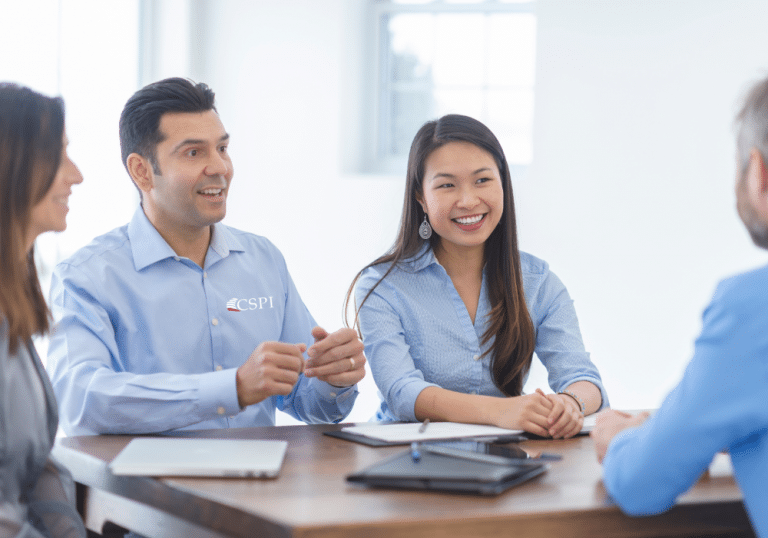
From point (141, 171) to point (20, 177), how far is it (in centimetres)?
82

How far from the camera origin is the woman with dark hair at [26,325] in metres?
1.14

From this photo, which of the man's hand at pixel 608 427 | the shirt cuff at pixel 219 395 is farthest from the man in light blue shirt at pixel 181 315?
the man's hand at pixel 608 427

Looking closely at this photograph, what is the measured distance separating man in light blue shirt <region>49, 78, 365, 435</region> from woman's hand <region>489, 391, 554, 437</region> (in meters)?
0.33

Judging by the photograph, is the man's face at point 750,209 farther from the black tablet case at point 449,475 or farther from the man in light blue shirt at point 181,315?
the man in light blue shirt at point 181,315

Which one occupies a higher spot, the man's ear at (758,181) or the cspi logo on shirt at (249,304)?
the man's ear at (758,181)

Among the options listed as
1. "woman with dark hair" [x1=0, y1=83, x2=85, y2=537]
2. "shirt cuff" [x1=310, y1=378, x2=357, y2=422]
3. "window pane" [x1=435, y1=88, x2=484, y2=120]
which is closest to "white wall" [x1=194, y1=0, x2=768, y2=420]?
"window pane" [x1=435, y1=88, x2=484, y2=120]

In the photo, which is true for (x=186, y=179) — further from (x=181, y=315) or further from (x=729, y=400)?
(x=729, y=400)

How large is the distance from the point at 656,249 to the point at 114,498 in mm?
2631

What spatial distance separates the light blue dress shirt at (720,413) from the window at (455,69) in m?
2.74

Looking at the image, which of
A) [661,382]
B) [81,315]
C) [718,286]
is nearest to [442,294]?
[81,315]

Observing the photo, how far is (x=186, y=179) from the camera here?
75.5 inches

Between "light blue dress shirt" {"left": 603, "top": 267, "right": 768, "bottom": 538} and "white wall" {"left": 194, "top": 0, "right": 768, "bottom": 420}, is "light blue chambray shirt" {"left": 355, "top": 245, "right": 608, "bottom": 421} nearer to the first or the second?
"light blue dress shirt" {"left": 603, "top": 267, "right": 768, "bottom": 538}

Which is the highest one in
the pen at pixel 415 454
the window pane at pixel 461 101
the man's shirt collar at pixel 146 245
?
the window pane at pixel 461 101

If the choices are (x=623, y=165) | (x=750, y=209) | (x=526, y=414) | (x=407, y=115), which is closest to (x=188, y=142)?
(x=526, y=414)
